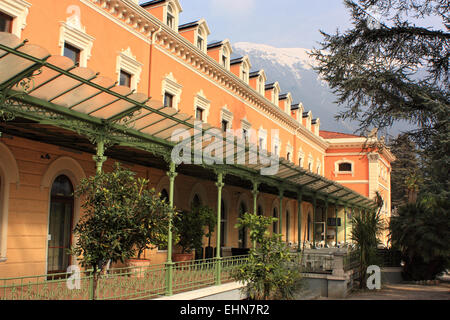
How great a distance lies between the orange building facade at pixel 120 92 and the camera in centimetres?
1097

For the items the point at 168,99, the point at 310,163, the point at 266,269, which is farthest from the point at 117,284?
the point at 310,163

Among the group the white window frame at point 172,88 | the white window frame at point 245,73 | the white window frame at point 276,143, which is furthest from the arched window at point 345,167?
the white window frame at point 172,88

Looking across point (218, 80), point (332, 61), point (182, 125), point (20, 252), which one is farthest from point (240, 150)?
point (218, 80)

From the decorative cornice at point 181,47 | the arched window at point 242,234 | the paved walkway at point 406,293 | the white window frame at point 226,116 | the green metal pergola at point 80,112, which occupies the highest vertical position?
the decorative cornice at point 181,47

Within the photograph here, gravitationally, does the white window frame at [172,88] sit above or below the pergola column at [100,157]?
above

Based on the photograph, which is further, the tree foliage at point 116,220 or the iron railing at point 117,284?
the iron railing at point 117,284

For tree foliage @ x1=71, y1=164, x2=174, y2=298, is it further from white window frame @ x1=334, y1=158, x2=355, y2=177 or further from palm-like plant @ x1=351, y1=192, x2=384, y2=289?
white window frame @ x1=334, y1=158, x2=355, y2=177

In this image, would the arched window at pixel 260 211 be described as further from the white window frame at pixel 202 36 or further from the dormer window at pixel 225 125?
the white window frame at pixel 202 36

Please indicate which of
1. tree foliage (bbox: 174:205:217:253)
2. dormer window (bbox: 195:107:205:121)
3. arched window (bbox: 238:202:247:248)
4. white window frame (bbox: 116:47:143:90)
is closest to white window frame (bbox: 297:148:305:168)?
arched window (bbox: 238:202:247:248)

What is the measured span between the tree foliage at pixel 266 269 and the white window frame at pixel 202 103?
359 inches

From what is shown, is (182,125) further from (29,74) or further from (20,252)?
(20,252)

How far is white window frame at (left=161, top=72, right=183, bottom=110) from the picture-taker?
16672mm

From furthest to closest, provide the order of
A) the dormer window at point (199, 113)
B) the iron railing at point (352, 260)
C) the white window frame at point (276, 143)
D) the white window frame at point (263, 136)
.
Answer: the white window frame at point (276, 143) → the white window frame at point (263, 136) → the dormer window at point (199, 113) → the iron railing at point (352, 260)

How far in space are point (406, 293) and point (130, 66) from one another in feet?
42.6
